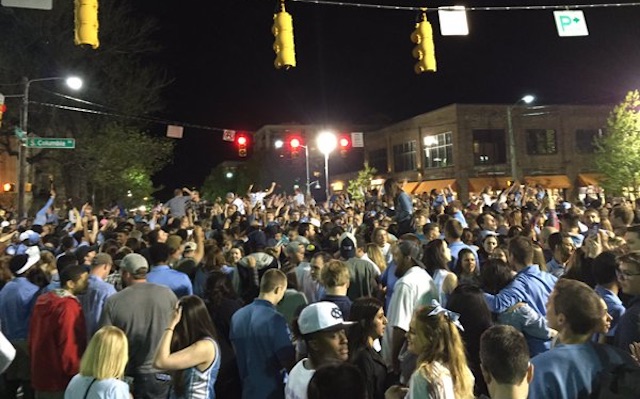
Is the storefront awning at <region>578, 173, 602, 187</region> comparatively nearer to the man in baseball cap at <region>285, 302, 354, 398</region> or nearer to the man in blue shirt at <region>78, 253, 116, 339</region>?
the man in blue shirt at <region>78, 253, 116, 339</region>

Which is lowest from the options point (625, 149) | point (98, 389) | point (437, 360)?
point (98, 389)

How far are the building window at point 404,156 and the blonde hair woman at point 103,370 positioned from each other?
47.0m

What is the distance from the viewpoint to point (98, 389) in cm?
360

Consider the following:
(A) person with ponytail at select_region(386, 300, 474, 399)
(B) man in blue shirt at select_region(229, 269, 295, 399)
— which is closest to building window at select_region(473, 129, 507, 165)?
(B) man in blue shirt at select_region(229, 269, 295, 399)

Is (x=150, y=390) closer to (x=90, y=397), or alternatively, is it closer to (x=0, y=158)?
(x=90, y=397)

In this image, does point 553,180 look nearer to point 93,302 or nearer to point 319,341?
point 93,302

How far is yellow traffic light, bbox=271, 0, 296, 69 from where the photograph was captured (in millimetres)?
9578

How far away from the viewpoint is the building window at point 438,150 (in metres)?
44.3

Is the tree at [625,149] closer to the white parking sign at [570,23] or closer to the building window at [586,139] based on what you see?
the building window at [586,139]

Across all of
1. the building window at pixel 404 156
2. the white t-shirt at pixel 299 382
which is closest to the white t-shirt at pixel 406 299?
the white t-shirt at pixel 299 382

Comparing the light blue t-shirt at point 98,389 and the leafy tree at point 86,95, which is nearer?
the light blue t-shirt at point 98,389

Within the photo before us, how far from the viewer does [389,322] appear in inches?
198

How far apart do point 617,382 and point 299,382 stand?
178 cm

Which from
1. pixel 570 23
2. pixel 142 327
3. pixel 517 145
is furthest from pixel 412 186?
pixel 142 327
